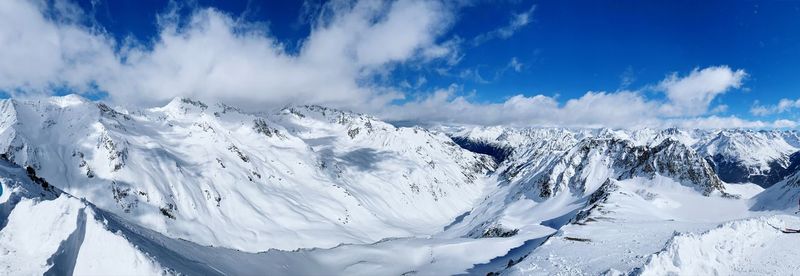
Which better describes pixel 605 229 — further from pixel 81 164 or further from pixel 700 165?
pixel 81 164

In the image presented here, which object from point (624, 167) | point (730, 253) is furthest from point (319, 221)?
point (730, 253)

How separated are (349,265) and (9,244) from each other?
1420 inches

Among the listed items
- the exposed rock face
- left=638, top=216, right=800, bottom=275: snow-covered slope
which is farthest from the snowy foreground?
the exposed rock face

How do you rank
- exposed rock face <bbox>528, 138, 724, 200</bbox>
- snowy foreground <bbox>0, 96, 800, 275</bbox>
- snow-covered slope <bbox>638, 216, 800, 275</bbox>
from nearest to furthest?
1. snowy foreground <bbox>0, 96, 800, 275</bbox>
2. snow-covered slope <bbox>638, 216, 800, 275</bbox>
3. exposed rock face <bbox>528, 138, 724, 200</bbox>

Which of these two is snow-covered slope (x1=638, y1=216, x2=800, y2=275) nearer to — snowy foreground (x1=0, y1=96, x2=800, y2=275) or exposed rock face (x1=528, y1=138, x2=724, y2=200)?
snowy foreground (x1=0, y1=96, x2=800, y2=275)

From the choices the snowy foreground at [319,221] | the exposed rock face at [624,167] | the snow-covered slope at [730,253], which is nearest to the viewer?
the snowy foreground at [319,221]

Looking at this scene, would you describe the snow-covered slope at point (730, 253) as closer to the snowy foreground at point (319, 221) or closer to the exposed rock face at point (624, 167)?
the snowy foreground at point (319, 221)

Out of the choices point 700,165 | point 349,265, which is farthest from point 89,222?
point 700,165

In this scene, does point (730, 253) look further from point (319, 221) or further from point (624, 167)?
point (319, 221)

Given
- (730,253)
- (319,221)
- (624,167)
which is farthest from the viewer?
(319,221)

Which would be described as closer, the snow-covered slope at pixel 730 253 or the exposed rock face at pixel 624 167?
the snow-covered slope at pixel 730 253

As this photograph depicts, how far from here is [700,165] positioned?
4673 inches

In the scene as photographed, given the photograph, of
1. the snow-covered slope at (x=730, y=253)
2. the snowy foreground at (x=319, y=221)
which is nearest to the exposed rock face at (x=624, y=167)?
the snowy foreground at (x=319, y=221)

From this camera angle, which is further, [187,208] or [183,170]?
[183,170]
